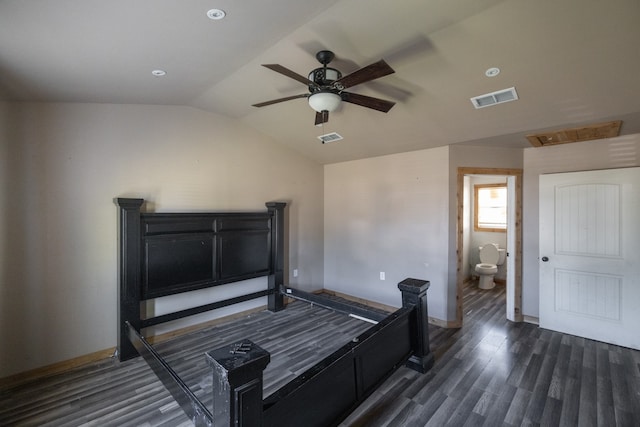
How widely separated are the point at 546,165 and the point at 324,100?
3.34 meters

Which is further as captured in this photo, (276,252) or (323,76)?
(276,252)

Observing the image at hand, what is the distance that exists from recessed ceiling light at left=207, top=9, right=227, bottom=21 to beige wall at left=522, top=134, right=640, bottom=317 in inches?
158

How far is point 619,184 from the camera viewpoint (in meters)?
3.24

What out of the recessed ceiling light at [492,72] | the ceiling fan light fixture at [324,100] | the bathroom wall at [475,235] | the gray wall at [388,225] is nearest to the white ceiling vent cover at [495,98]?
the recessed ceiling light at [492,72]

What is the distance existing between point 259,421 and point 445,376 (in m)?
2.08

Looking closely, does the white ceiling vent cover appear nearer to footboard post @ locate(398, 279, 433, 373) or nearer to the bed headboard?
footboard post @ locate(398, 279, 433, 373)

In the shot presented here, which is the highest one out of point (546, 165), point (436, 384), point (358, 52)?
point (358, 52)

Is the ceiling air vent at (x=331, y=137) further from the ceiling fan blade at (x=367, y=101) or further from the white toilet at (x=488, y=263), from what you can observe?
the white toilet at (x=488, y=263)

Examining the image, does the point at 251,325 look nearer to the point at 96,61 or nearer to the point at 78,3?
the point at 96,61

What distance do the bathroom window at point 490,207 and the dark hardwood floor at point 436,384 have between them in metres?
2.72

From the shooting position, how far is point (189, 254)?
11.6ft

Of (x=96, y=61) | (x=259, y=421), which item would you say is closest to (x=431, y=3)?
(x=96, y=61)

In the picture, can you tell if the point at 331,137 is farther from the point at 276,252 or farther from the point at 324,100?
the point at 324,100

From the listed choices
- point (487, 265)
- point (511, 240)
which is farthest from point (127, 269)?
point (487, 265)
